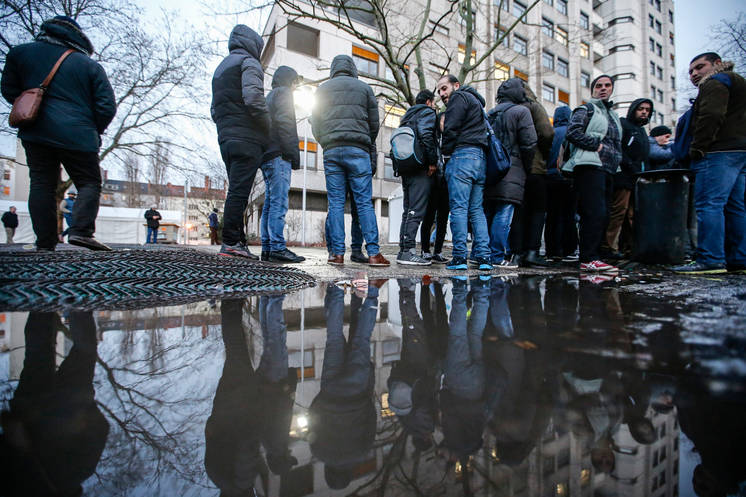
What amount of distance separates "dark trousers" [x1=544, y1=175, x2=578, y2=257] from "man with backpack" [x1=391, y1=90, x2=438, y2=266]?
184 centimetres

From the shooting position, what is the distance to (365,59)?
21.6 metres

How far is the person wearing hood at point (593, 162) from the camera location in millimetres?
3584

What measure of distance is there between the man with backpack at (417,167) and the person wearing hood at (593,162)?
1.47 m

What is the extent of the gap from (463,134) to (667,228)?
8.83ft

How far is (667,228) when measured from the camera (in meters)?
3.98

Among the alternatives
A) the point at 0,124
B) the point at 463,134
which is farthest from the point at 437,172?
the point at 0,124

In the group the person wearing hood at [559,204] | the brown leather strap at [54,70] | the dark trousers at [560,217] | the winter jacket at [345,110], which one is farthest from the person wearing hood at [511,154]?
the brown leather strap at [54,70]

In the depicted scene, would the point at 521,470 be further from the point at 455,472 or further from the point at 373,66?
the point at 373,66

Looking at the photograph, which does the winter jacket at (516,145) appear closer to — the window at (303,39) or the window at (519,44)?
the window at (303,39)

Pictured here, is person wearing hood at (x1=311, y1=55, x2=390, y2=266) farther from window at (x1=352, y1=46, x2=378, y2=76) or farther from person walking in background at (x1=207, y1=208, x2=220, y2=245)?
window at (x1=352, y1=46, x2=378, y2=76)

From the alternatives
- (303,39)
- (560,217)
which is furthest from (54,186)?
(303,39)

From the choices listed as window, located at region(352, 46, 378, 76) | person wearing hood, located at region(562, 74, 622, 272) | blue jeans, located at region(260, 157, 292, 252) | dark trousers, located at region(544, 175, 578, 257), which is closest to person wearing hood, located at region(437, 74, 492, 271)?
person wearing hood, located at region(562, 74, 622, 272)

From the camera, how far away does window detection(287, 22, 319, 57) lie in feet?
62.9

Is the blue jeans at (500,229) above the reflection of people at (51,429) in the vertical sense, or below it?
above
